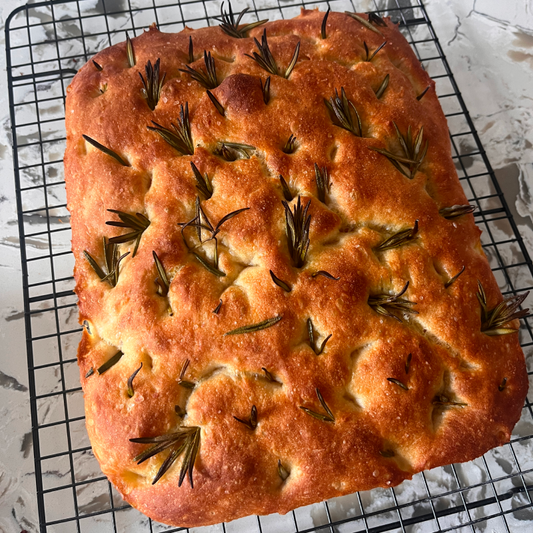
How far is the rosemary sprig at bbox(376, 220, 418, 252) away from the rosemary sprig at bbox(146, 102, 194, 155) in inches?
22.7

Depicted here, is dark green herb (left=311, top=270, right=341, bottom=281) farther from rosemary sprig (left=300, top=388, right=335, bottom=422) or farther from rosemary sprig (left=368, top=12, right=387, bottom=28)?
rosemary sprig (left=368, top=12, right=387, bottom=28)

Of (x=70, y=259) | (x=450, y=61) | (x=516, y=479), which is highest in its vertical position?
(x=450, y=61)

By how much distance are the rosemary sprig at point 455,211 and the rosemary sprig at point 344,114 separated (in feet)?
1.03

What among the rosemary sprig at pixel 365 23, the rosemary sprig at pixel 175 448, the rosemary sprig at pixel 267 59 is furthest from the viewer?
the rosemary sprig at pixel 365 23

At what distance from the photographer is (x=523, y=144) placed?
7.02ft

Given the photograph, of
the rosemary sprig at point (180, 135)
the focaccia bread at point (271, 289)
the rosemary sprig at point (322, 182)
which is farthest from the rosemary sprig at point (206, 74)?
the rosemary sprig at point (322, 182)

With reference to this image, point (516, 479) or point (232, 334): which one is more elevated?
point (232, 334)

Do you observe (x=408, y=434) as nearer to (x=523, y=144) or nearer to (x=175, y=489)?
(x=175, y=489)

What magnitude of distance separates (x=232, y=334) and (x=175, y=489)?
38 centimetres

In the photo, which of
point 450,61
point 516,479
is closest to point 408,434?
point 516,479

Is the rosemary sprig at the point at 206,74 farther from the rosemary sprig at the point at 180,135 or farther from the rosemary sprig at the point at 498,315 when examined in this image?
the rosemary sprig at the point at 498,315

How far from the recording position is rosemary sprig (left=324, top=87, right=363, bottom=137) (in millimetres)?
1497

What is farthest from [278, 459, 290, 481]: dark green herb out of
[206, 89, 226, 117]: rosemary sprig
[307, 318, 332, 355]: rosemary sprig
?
[206, 89, 226, 117]: rosemary sprig

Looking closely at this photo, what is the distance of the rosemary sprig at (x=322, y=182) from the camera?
1422 mm
